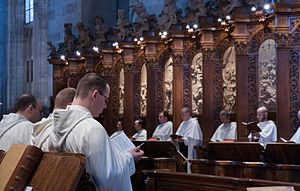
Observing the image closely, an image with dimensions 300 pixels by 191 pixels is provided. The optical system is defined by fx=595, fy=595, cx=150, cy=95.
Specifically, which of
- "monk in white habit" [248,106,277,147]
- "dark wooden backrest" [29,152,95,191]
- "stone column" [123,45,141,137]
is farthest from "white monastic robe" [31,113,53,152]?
"stone column" [123,45,141,137]

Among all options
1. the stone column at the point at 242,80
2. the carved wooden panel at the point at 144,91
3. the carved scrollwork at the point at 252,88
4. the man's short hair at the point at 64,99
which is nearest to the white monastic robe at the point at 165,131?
the stone column at the point at 242,80

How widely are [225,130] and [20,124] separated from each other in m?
8.67

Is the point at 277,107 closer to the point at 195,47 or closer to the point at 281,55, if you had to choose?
the point at 281,55

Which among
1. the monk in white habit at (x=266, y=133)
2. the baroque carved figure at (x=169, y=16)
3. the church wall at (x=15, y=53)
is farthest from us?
the church wall at (x=15, y=53)

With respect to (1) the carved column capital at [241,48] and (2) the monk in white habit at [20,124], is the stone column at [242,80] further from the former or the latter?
(2) the monk in white habit at [20,124]

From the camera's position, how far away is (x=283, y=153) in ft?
30.6

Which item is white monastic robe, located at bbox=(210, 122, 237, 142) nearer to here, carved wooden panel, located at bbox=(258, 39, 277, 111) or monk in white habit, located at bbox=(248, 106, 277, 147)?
carved wooden panel, located at bbox=(258, 39, 277, 111)

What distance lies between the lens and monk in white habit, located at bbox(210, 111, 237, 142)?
44.5ft

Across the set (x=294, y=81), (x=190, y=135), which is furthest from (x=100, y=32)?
(x=294, y=81)

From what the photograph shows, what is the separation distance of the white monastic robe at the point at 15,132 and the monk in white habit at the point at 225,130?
8.25 m

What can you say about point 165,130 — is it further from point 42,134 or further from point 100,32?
point 42,134

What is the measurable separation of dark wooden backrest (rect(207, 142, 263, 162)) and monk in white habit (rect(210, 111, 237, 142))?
2.58 meters

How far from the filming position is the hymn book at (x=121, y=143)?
3803 mm

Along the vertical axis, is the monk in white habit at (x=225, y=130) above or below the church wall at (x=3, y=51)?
below
